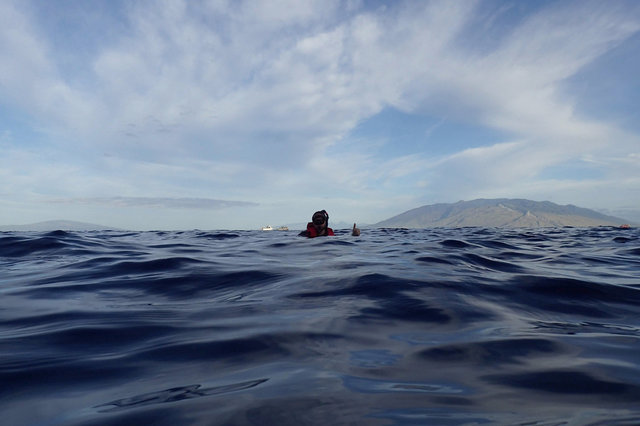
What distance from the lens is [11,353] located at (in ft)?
8.97

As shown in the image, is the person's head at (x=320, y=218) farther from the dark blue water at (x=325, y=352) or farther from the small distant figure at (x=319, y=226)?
the dark blue water at (x=325, y=352)

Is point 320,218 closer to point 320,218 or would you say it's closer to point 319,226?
point 320,218

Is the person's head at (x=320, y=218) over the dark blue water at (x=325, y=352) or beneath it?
over

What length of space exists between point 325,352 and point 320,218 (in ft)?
43.3

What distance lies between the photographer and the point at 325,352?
2740mm

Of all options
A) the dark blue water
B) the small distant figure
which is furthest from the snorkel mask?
the dark blue water

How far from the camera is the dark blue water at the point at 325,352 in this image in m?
1.83

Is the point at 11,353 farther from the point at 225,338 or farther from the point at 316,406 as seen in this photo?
the point at 316,406

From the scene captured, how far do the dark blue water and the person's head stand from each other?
9.90 m

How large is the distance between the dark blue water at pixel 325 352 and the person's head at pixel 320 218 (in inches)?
390

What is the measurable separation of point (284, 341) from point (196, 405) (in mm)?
1141

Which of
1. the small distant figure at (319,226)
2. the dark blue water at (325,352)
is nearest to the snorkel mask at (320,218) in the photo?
the small distant figure at (319,226)

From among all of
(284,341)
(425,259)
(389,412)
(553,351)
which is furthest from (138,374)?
(425,259)

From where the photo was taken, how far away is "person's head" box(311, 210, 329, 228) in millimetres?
15709
